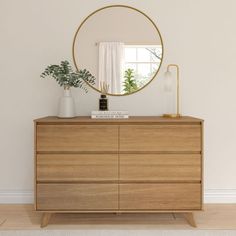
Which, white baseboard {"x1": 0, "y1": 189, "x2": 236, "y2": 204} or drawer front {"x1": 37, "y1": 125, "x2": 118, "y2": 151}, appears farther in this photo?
white baseboard {"x1": 0, "y1": 189, "x2": 236, "y2": 204}

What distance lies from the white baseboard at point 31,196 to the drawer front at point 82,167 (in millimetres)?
764

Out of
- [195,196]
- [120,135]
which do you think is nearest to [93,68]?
[120,135]

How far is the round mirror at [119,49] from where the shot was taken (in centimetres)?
331

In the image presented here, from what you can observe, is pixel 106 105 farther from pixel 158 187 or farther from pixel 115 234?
pixel 115 234

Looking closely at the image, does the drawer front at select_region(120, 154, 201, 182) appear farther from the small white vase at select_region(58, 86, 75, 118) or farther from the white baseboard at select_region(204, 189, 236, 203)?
the white baseboard at select_region(204, 189, 236, 203)

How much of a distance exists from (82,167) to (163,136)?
2.37ft

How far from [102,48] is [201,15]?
1.04 meters

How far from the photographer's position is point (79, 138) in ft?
9.12

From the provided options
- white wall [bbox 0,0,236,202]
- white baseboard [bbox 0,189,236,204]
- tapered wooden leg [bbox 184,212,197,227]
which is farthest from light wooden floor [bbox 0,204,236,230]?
white wall [bbox 0,0,236,202]

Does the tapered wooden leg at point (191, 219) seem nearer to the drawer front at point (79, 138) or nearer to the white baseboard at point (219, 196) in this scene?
the white baseboard at point (219, 196)

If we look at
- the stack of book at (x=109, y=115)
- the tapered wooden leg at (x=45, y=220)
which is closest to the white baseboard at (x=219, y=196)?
the stack of book at (x=109, y=115)

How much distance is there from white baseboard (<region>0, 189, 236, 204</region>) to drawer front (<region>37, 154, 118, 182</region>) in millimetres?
764

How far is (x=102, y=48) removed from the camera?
3322mm

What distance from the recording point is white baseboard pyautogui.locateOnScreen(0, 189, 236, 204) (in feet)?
11.2
